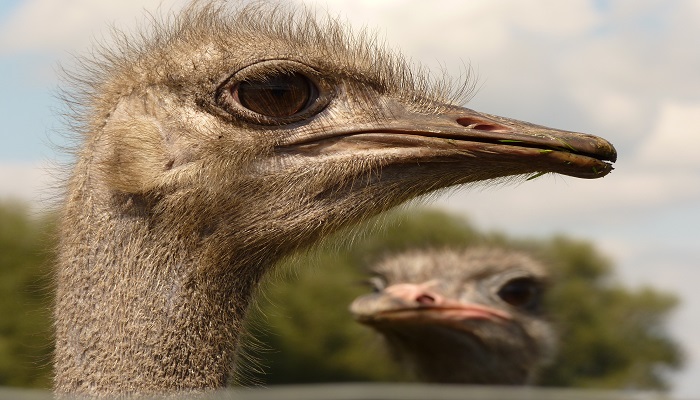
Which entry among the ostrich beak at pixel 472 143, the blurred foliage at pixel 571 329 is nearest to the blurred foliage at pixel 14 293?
the blurred foliage at pixel 571 329

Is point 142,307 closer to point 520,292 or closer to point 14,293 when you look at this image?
point 520,292

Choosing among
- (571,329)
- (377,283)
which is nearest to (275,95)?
(377,283)

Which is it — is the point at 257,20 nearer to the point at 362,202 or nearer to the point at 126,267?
the point at 362,202

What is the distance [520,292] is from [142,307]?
17.8 ft

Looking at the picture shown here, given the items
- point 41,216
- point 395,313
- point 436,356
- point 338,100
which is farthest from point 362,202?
point 436,356

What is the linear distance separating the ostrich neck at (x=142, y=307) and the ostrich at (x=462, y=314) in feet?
11.3

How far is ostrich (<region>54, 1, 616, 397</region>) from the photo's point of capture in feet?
11.4

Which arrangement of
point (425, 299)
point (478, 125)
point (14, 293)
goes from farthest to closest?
point (14, 293) < point (425, 299) < point (478, 125)

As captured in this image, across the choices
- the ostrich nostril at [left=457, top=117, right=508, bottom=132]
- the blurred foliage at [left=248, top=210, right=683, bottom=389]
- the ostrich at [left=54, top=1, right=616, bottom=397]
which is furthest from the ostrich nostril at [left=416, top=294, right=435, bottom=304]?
the blurred foliage at [left=248, top=210, right=683, bottom=389]

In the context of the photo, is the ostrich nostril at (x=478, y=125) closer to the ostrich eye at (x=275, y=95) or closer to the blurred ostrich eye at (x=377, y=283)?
the ostrich eye at (x=275, y=95)

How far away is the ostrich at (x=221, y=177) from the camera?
3.49 m

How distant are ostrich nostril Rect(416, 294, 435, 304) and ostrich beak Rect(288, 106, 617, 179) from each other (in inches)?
132

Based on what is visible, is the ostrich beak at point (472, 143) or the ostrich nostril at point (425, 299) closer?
the ostrich beak at point (472, 143)

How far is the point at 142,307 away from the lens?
3514mm
